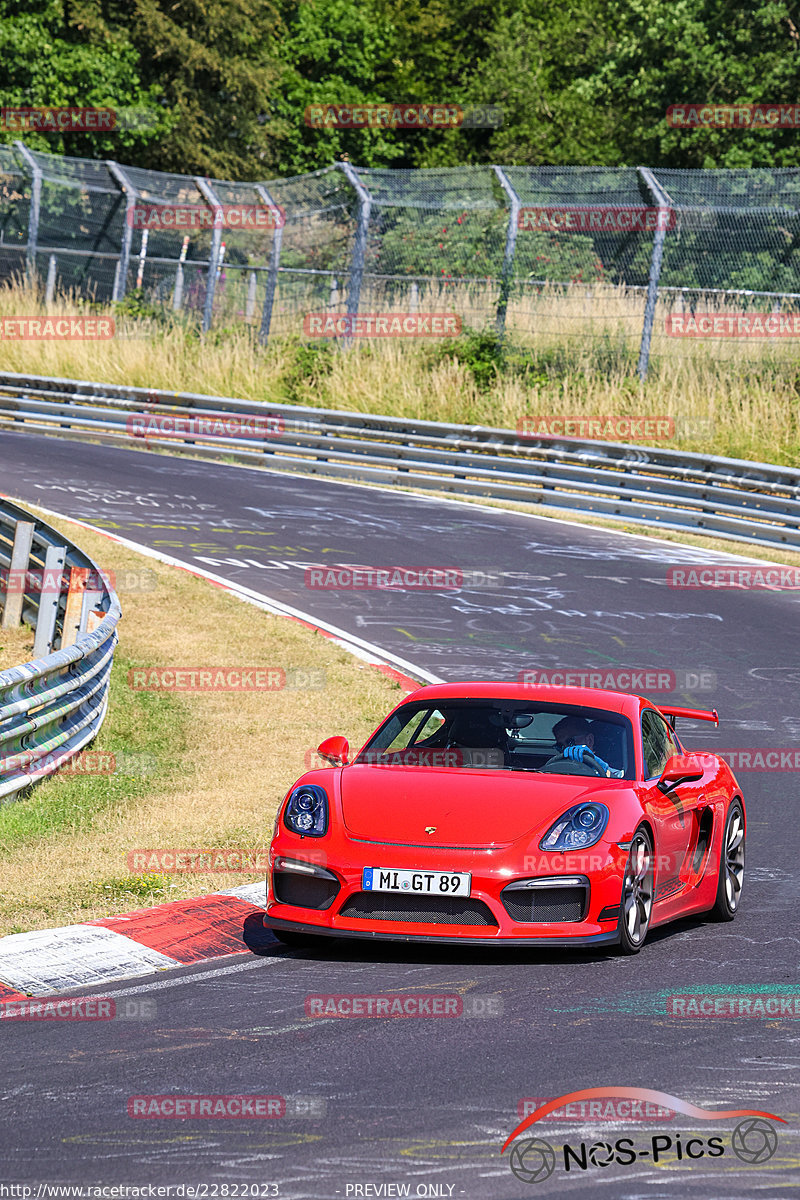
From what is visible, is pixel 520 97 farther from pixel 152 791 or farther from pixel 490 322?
pixel 152 791

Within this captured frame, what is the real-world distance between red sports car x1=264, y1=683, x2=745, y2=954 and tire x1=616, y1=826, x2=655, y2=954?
10 mm

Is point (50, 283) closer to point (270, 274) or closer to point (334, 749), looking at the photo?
point (270, 274)

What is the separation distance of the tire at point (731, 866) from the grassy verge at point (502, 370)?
1531 centimetres

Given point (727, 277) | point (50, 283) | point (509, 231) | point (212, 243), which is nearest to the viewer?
point (727, 277)

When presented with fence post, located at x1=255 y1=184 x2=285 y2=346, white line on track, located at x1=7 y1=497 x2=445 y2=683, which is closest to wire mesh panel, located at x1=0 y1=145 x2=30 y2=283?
fence post, located at x1=255 y1=184 x2=285 y2=346

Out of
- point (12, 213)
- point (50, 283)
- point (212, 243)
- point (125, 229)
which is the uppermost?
point (12, 213)

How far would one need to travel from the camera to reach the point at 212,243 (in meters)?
30.4

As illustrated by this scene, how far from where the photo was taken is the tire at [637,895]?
275 inches

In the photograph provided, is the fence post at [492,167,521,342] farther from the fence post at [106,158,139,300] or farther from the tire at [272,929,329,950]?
the tire at [272,929,329,950]

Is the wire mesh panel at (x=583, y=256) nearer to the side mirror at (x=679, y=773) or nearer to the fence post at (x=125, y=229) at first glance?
the fence post at (x=125, y=229)

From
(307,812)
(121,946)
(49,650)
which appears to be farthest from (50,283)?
(121,946)

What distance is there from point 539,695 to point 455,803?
3.73ft

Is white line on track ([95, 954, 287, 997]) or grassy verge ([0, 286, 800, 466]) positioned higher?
grassy verge ([0, 286, 800, 466])

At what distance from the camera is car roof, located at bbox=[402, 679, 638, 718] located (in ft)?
26.7
